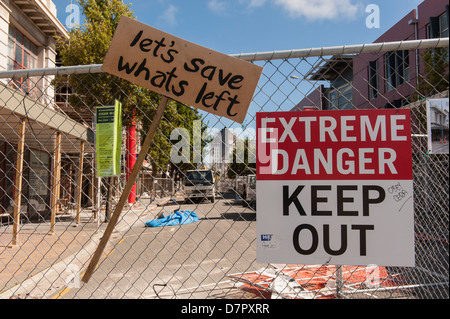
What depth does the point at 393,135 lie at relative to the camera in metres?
1.99

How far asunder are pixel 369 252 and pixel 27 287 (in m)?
4.94

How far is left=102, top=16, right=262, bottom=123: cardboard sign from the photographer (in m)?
2.06

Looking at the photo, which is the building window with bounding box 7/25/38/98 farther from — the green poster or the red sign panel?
the red sign panel

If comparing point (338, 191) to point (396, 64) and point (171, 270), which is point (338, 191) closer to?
point (171, 270)

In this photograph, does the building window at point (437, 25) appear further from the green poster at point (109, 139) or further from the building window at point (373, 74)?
the green poster at point (109, 139)

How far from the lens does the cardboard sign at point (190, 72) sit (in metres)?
2.06

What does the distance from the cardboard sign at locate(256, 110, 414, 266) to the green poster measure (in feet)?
3.30

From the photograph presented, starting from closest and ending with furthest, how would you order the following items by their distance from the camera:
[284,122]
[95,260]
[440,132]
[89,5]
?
[440,132]
[284,122]
[95,260]
[89,5]

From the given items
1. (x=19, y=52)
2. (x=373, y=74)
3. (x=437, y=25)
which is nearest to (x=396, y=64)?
(x=373, y=74)

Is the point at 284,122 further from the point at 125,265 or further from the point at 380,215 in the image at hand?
the point at 125,265

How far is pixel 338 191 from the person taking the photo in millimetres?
1973

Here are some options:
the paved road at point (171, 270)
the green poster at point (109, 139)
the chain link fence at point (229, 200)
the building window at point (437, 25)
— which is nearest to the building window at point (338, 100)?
the chain link fence at point (229, 200)

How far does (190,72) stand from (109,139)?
2.53 feet

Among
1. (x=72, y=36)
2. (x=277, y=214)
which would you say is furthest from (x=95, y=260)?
(x=72, y=36)
